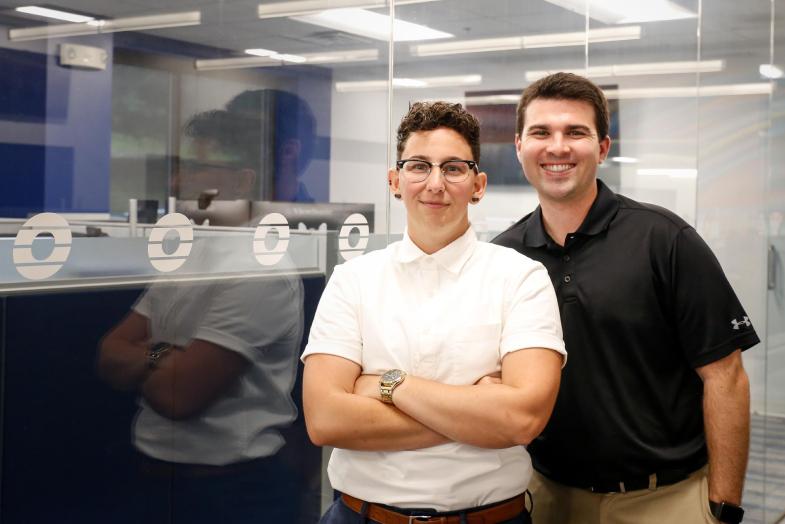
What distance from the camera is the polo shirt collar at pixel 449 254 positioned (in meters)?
1.85

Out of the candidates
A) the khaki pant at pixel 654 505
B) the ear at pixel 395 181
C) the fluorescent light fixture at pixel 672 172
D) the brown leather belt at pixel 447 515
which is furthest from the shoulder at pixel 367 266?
the fluorescent light fixture at pixel 672 172

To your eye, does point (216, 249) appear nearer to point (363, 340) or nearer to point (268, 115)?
point (268, 115)

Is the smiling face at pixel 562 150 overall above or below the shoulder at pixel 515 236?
above

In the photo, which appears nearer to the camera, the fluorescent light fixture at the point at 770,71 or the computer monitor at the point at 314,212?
the computer monitor at the point at 314,212

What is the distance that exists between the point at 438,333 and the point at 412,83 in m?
1.42

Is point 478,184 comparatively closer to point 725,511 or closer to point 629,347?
point 629,347

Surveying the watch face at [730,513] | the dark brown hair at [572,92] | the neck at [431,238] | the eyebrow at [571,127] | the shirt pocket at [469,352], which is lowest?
the watch face at [730,513]

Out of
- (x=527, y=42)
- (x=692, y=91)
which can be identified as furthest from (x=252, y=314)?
(x=692, y=91)

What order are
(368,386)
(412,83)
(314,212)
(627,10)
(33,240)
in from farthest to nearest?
(627,10)
(412,83)
(314,212)
(33,240)
(368,386)

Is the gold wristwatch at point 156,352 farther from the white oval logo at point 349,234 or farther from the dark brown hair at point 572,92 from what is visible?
the dark brown hair at point 572,92

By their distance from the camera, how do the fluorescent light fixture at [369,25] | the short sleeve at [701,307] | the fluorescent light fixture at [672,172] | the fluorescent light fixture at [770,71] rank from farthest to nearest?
the fluorescent light fixture at [770,71], the fluorescent light fixture at [672,172], the fluorescent light fixture at [369,25], the short sleeve at [701,307]

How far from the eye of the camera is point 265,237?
249cm

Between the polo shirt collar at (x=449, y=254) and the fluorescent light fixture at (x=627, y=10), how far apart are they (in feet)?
6.74

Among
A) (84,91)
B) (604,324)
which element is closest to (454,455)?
(604,324)
